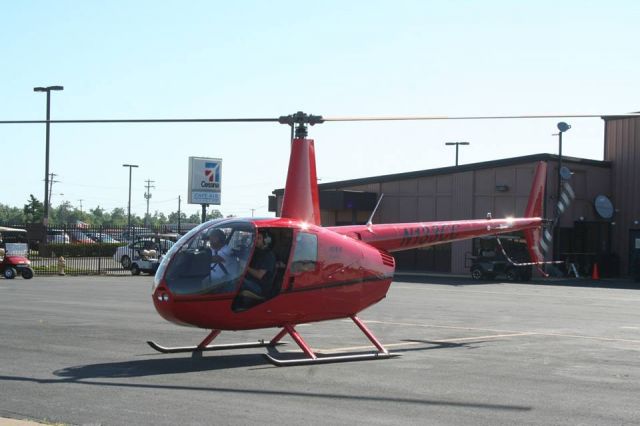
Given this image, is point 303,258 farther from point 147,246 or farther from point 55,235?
point 55,235

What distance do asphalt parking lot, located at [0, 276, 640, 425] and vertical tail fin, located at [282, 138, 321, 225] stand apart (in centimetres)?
227

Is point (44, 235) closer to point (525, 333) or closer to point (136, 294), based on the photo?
point (136, 294)

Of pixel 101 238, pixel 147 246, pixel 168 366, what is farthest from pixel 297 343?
pixel 101 238

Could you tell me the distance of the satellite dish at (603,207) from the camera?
4300cm

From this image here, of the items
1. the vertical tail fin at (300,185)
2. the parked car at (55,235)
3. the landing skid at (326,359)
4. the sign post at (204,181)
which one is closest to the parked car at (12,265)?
the parked car at (55,235)

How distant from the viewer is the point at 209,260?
37.1 ft

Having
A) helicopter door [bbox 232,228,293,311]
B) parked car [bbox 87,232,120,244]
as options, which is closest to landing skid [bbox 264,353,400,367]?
helicopter door [bbox 232,228,293,311]

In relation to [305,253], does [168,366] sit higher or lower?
lower

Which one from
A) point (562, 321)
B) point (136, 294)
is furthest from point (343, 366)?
point (136, 294)

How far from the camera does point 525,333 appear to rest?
53.2 ft

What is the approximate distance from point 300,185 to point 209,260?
87.5 inches

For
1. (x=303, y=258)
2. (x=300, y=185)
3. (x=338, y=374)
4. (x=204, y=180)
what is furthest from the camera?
(x=204, y=180)

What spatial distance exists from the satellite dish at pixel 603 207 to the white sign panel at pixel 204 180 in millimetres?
20760

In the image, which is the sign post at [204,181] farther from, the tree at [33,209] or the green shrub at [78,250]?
the tree at [33,209]
